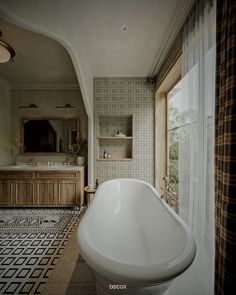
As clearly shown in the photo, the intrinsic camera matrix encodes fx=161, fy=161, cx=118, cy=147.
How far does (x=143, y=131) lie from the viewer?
3.33 meters

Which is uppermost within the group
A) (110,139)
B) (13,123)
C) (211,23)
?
(211,23)

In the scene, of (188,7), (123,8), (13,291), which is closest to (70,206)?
(13,291)

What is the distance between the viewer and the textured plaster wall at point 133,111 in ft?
10.9

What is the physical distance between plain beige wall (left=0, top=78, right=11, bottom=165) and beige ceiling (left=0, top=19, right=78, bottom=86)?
0.84 feet

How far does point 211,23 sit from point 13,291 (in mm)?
2740

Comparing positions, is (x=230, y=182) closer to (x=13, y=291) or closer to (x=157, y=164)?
(x=13, y=291)

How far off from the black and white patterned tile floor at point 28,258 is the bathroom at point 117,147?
1 centimetres

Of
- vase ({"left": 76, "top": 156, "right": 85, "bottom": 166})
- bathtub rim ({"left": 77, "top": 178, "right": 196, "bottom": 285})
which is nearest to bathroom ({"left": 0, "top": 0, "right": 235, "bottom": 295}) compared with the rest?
bathtub rim ({"left": 77, "top": 178, "right": 196, "bottom": 285})

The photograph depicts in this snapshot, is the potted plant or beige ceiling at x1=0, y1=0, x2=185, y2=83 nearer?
beige ceiling at x1=0, y1=0, x2=185, y2=83

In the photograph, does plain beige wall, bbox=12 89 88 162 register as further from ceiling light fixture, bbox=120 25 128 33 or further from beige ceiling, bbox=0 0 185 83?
ceiling light fixture, bbox=120 25 128 33

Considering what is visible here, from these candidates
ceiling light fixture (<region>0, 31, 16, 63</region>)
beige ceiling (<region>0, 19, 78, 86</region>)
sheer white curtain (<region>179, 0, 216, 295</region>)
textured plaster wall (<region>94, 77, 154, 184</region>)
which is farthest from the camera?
textured plaster wall (<region>94, 77, 154, 184</region>)

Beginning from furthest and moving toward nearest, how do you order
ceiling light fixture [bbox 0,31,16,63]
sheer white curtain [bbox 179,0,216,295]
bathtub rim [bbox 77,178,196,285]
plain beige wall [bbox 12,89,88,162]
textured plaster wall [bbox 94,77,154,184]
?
1. plain beige wall [bbox 12,89,88,162]
2. textured plaster wall [bbox 94,77,154,184]
3. ceiling light fixture [bbox 0,31,16,63]
4. sheer white curtain [bbox 179,0,216,295]
5. bathtub rim [bbox 77,178,196,285]

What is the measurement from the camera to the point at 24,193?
3.17m

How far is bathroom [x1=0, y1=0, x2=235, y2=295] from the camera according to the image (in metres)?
1.01
